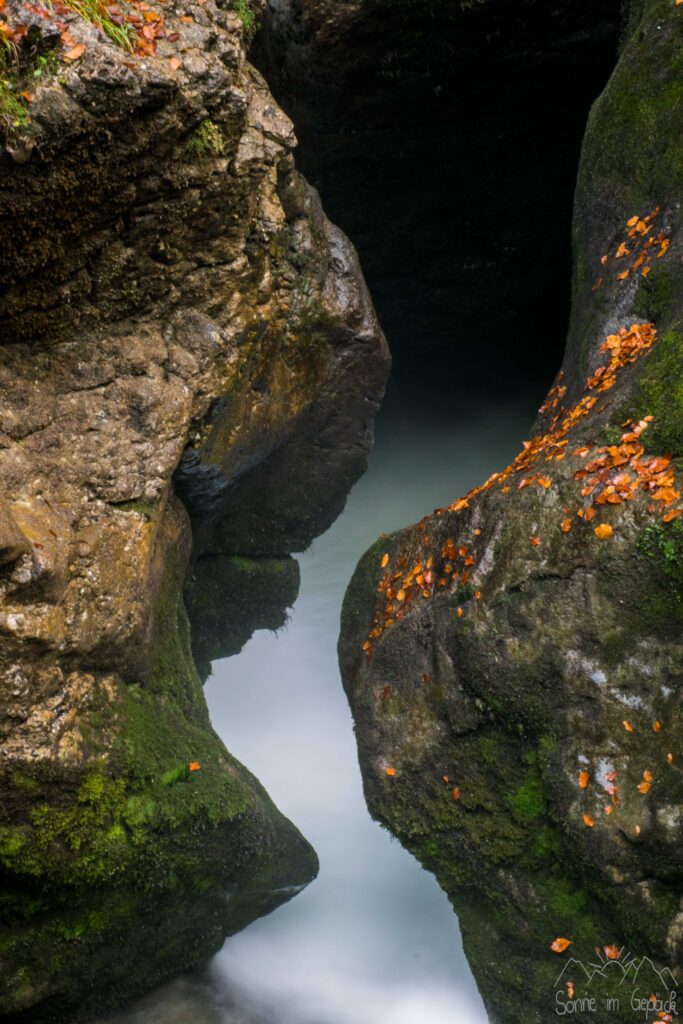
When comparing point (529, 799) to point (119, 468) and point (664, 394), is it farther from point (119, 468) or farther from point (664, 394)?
point (119, 468)

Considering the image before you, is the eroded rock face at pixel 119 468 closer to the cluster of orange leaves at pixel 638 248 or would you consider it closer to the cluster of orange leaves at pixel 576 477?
the cluster of orange leaves at pixel 576 477

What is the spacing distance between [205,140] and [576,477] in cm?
284

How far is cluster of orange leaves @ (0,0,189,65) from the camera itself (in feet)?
12.6

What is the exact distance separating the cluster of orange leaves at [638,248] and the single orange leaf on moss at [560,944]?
13.3 ft

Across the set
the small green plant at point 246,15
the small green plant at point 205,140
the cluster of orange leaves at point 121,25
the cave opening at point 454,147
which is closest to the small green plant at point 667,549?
the small green plant at point 205,140

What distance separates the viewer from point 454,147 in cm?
809

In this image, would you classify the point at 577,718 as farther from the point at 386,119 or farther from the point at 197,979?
the point at 386,119

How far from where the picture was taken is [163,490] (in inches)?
191

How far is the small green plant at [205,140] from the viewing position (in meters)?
4.53

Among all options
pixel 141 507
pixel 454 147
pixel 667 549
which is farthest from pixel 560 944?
pixel 454 147

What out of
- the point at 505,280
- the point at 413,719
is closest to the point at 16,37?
the point at 413,719
